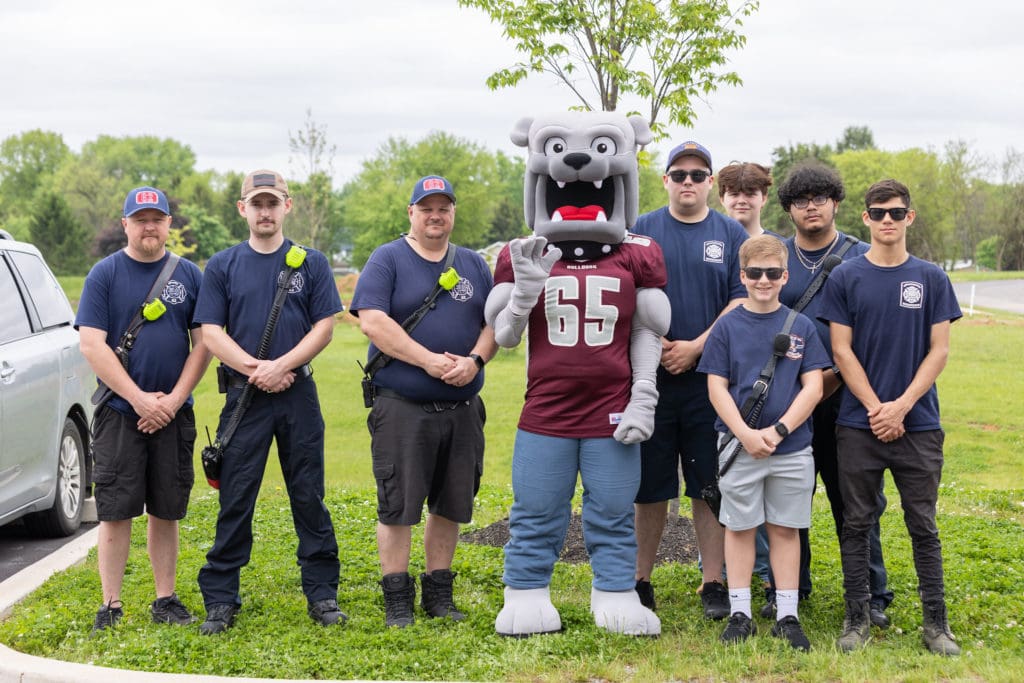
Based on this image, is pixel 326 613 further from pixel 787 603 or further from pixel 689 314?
pixel 689 314

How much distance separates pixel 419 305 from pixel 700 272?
1432 mm

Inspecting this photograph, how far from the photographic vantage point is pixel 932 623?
4.90m

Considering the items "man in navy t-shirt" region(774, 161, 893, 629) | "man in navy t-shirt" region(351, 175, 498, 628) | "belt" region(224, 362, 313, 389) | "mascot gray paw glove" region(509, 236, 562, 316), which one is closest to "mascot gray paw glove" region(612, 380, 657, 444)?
"mascot gray paw glove" region(509, 236, 562, 316)

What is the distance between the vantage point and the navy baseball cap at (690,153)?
213 inches

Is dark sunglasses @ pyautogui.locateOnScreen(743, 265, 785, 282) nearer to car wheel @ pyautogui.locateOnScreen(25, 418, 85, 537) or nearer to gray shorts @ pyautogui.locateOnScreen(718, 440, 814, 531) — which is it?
gray shorts @ pyautogui.locateOnScreen(718, 440, 814, 531)

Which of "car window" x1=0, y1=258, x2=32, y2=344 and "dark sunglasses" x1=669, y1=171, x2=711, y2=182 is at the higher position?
"dark sunglasses" x1=669, y1=171, x2=711, y2=182

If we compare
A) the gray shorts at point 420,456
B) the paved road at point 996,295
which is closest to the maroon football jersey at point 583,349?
the gray shorts at point 420,456

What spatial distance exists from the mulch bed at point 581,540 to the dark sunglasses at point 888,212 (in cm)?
268

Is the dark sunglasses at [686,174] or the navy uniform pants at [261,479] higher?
the dark sunglasses at [686,174]

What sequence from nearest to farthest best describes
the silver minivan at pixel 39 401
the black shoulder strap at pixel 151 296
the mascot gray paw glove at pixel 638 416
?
1. the mascot gray paw glove at pixel 638 416
2. the black shoulder strap at pixel 151 296
3. the silver minivan at pixel 39 401

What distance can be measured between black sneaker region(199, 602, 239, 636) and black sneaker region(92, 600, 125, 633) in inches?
18.0

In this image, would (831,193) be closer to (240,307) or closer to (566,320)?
(566,320)

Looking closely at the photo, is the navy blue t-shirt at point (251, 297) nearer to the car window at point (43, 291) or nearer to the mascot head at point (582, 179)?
the mascot head at point (582, 179)

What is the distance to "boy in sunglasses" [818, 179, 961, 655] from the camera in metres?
4.82
